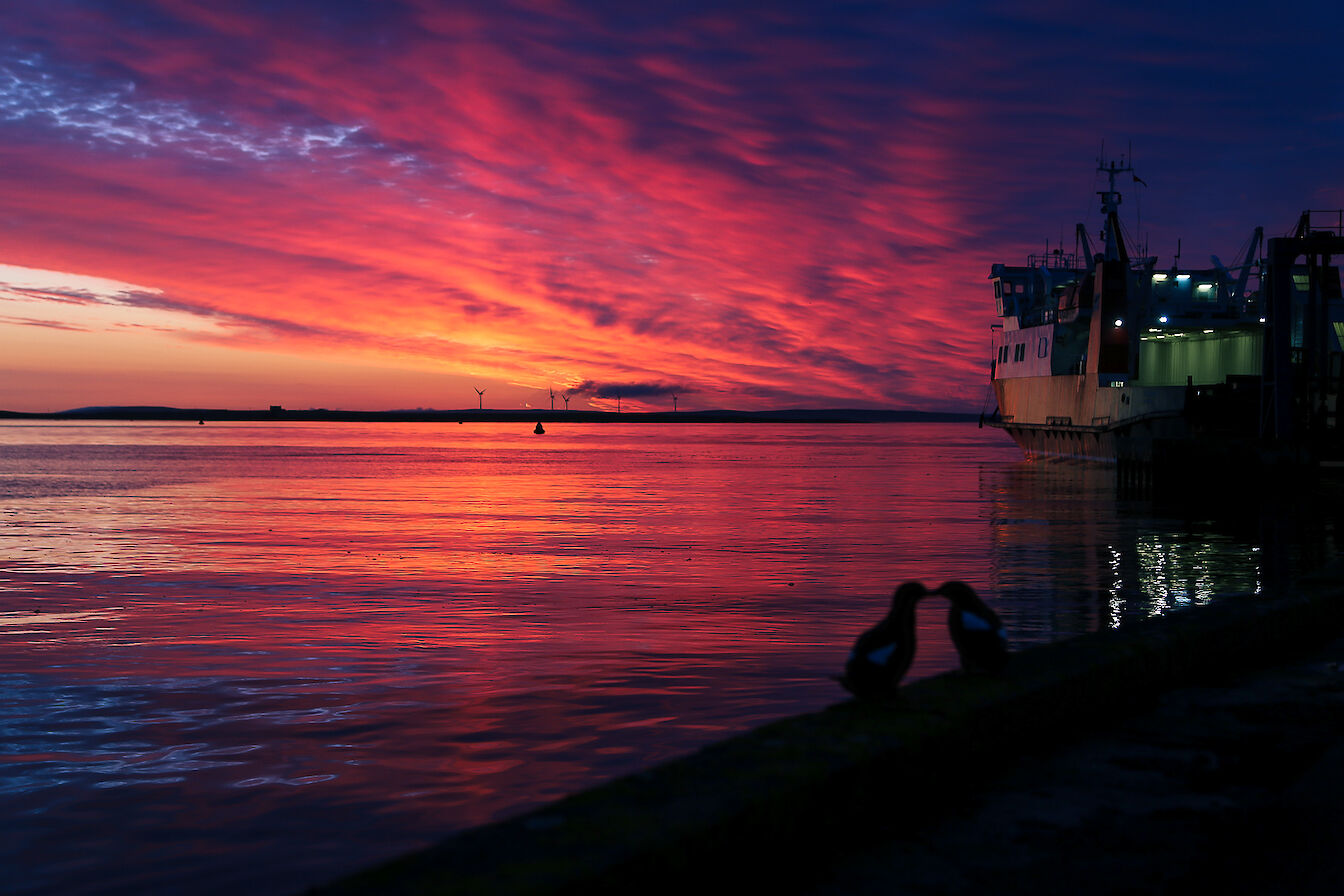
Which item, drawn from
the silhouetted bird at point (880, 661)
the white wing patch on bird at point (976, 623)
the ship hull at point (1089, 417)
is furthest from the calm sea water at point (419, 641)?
the ship hull at point (1089, 417)

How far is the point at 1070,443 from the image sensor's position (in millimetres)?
65375

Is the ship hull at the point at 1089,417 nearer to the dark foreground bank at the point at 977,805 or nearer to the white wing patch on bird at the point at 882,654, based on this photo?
the dark foreground bank at the point at 977,805

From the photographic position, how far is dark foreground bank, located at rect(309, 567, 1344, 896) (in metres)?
3.79

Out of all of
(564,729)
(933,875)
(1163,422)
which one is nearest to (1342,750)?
(933,875)

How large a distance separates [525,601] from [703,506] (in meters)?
21.8

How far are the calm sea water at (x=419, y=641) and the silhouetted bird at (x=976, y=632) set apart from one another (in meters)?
2.66

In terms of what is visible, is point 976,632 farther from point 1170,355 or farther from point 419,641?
point 1170,355

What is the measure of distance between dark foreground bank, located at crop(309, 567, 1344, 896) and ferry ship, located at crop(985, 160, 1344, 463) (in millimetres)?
32916

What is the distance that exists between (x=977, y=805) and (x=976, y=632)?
3.52 ft

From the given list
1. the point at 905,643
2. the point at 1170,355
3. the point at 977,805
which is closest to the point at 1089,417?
the point at 1170,355

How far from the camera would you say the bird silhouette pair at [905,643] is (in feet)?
18.4

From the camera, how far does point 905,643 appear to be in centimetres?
564

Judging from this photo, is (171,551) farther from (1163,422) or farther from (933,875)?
(1163,422)

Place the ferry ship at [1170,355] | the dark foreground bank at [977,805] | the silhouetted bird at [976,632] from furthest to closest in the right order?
the ferry ship at [1170,355], the silhouetted bird at [976,632], the dark foreground bank at [977,805]
